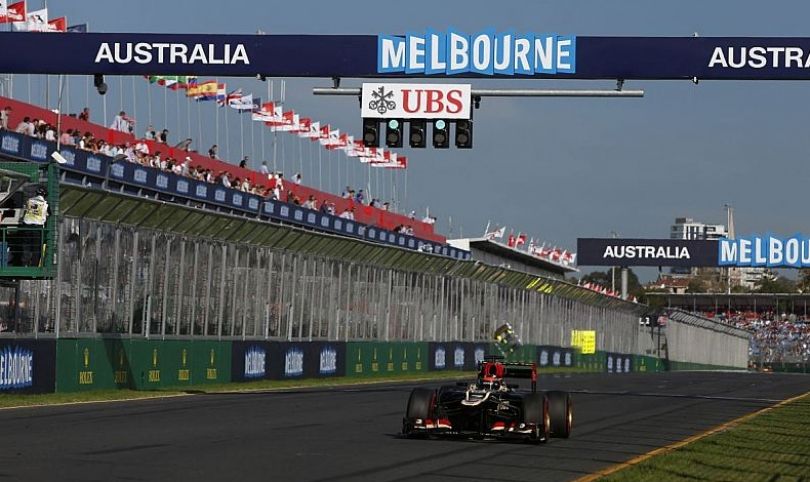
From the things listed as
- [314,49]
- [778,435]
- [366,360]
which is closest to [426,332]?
[366,360]

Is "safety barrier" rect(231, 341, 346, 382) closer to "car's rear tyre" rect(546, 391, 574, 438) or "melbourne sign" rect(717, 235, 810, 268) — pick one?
"car's rear tyre" rect(546, 391, 574, 438)

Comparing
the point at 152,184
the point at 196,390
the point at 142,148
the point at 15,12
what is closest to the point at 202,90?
the point at 142,148

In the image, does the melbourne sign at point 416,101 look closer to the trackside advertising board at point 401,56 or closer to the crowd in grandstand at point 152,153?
the trackside advertising board at point 401,56

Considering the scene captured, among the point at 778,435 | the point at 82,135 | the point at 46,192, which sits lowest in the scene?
the point at 778,435

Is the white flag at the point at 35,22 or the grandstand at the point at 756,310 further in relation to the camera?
the grandstand at the point at 756,310

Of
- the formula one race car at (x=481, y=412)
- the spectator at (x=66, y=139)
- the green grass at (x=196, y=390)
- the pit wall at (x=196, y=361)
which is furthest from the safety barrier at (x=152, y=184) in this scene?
the formula one race car at (x=481, y=412)

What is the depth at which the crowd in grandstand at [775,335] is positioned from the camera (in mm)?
106625

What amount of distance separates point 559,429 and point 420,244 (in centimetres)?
5316

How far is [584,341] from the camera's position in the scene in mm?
75562

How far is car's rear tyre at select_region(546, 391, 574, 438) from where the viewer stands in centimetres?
1770

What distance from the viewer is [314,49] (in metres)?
26.9

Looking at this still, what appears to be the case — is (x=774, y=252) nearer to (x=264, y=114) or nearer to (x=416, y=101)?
(x=264, y=114)

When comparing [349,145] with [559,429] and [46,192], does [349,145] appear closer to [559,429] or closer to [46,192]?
[46,192]

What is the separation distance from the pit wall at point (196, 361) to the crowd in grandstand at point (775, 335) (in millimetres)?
55644
